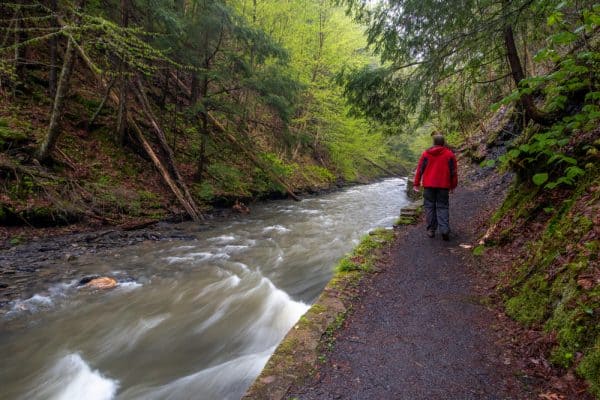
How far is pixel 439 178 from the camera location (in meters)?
6.11

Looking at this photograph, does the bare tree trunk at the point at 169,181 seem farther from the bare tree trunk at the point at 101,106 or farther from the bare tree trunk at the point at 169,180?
the bare tree trunk at the point at 101,106

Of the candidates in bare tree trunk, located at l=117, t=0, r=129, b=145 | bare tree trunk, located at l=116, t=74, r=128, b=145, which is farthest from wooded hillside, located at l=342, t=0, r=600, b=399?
bare tree trunk, located at l=116, t=74, r=128, b=145

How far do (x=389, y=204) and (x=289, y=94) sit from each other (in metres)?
7.41

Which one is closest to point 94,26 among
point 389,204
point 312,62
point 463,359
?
point 463,359

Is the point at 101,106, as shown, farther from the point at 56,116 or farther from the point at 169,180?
the point at 169,180

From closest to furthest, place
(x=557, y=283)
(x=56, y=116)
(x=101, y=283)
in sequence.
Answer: (x=557, y=283) < (x=101, y=283) < (x=56, y=116)

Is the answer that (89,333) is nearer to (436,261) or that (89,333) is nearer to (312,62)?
(436,261)

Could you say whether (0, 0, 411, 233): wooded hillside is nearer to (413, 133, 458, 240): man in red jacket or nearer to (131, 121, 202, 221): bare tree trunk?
(131, 121, 202, 221): bare tree trunk

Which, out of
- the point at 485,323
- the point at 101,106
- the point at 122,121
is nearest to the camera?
the point at 485,323

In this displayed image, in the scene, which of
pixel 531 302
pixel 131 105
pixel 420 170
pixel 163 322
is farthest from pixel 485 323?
pixel 131 105

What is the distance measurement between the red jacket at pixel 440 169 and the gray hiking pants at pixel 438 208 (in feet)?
0.55

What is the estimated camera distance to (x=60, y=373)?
382 centimetres

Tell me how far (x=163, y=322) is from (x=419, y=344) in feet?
12.3

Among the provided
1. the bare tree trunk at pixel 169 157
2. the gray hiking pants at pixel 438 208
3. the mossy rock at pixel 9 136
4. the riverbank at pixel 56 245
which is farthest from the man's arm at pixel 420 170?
the mossy rock at pixel 9 136
